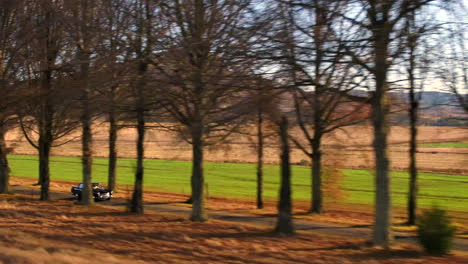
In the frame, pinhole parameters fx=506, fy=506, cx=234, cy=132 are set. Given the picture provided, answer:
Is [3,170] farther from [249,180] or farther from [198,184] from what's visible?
[249,180]

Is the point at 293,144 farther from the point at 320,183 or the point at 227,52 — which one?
the point at 227,52

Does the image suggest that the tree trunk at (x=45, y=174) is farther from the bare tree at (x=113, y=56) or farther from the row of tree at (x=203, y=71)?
the bare tree at (x=113, y=56)

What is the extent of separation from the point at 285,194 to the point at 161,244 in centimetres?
424

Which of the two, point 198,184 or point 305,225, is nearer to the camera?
point 198,184

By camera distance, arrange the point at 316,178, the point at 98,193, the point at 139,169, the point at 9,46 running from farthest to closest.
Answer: the point at 98,193 → the point at 316,178 → the point at 9,46 → the point at 139,169

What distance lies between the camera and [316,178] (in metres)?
23.3

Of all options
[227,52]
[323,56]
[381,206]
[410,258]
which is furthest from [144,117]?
[410,258]

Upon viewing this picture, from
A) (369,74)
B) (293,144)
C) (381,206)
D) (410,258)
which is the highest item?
(369,74)

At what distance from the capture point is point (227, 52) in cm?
1315

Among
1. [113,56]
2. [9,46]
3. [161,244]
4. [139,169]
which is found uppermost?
[9,46]

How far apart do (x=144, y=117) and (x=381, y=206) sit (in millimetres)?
8837

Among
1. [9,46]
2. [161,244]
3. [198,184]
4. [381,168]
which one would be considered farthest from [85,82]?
[381,168]

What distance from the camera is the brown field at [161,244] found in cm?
935

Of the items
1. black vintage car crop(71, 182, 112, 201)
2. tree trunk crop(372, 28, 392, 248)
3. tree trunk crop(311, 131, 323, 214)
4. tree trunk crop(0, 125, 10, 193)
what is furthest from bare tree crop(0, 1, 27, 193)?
tree trunk crop(372, 28, 392, 248)
